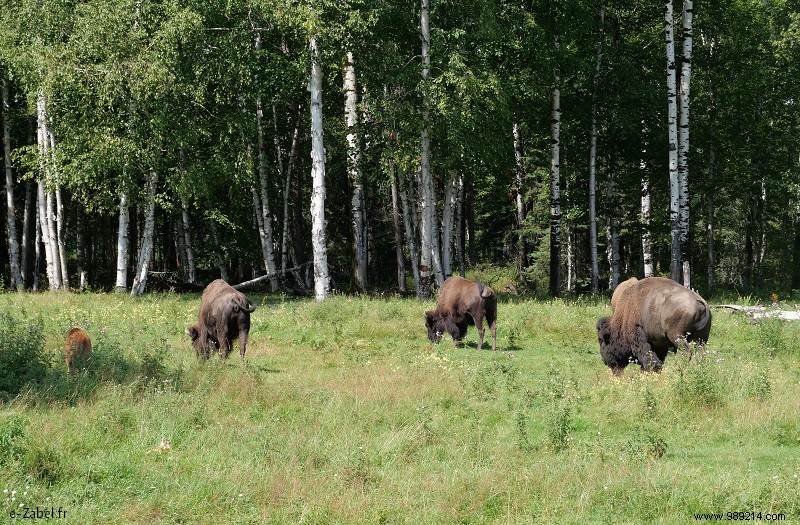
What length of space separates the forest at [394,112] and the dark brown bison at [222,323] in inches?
352

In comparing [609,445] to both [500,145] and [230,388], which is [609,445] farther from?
[500,145]

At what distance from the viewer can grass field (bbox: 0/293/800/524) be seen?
8.62m

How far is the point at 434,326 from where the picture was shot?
20.4 m

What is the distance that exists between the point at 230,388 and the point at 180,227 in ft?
94.8

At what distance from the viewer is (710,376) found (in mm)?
12664

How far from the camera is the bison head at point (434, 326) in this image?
20.2 metres

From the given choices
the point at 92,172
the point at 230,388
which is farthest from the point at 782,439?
the point at 92,172

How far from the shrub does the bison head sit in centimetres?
878

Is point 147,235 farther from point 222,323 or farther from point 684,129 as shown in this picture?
point 684,129

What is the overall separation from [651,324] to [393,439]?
6.46 m

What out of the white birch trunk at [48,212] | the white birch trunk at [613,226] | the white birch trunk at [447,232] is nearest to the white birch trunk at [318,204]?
the white birch trunk at [447,232]

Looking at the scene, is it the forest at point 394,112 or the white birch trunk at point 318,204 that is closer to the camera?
the white birch trunk at point 318,204

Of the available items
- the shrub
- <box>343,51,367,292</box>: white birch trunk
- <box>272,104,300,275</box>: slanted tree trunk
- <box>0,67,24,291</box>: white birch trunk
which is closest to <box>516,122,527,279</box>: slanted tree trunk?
<box>272,104,300,275</box>: slanted tree trunk

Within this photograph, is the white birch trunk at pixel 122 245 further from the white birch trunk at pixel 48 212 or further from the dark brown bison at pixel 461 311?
the dark brown bison at pixel 461 311
